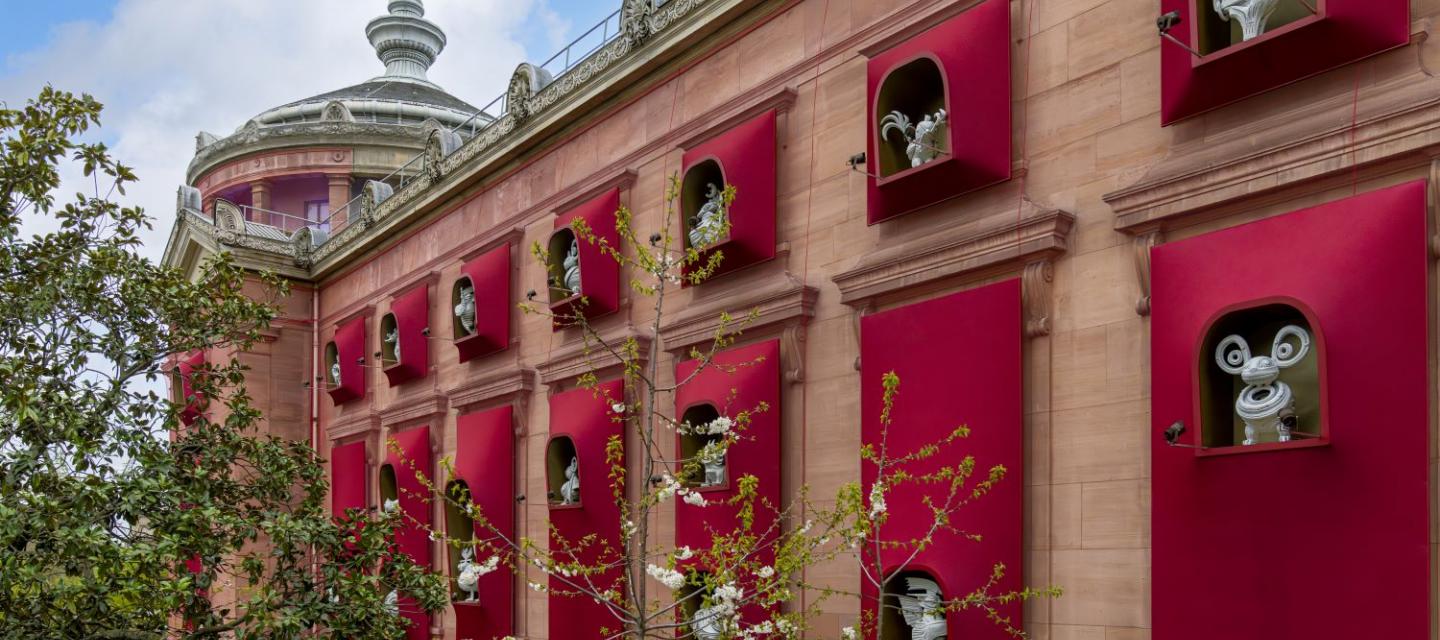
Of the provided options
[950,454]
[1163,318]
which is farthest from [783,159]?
[1163,318]

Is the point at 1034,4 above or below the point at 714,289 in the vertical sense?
above

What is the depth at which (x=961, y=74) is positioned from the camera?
14.7 m

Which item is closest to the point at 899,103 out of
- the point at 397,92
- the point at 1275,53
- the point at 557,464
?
the point at 1275,53

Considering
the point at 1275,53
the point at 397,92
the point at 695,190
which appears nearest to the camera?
the point at 1275,53

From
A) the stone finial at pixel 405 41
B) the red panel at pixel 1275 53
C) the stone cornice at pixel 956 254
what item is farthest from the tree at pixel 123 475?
the stone finial at pixel 405 41

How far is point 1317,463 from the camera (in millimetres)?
10984

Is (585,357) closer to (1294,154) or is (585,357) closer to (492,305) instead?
(492,305)

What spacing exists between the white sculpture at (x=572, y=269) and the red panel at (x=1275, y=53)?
35.2 ft

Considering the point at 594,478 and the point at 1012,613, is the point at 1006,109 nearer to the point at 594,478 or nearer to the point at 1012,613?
the point at 1012,613

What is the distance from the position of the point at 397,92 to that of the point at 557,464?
90.5ft

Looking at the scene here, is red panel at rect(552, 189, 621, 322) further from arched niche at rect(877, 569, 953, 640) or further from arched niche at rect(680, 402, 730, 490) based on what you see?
arched niche at rect(877, 569, 953, 640)

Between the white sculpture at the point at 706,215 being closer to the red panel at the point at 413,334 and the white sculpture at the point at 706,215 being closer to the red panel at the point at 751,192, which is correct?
the red panel at the point at 751,192

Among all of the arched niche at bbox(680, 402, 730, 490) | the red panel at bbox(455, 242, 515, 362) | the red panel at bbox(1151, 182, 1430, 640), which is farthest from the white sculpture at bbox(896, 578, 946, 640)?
the red panel at bbox(455, 242, 515, 362)

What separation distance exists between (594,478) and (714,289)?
367 centimetres
